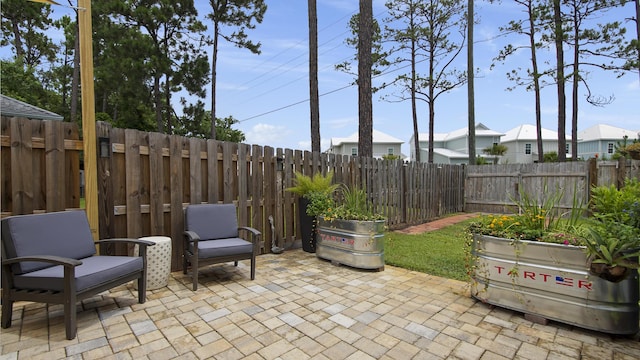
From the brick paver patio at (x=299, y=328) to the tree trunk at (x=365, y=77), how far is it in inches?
183

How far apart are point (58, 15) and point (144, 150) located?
20450mm

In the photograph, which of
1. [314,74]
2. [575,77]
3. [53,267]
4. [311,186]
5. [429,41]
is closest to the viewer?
[53,267]

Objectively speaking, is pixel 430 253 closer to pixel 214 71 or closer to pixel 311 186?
pixel 311 186

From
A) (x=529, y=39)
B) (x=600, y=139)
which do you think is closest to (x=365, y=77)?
(x=529, y=39)

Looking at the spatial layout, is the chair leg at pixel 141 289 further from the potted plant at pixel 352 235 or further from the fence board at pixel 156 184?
the potted plant at pixel 352 235

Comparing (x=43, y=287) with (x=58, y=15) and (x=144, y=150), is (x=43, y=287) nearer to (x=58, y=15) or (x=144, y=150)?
(x=144, y=150)

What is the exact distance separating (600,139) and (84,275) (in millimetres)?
38362

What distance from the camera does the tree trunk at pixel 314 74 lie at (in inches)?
364

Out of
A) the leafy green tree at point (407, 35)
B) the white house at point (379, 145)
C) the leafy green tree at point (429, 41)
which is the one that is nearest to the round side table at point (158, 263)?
the leafy green tree at point (429, 41)

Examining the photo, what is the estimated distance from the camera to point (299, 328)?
8.25ft

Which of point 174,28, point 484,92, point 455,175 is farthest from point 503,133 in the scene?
point 174,28

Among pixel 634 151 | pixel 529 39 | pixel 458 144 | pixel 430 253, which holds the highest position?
pixel 529 39

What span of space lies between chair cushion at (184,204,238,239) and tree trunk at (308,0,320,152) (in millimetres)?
6001

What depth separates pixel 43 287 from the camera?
7.75ft
